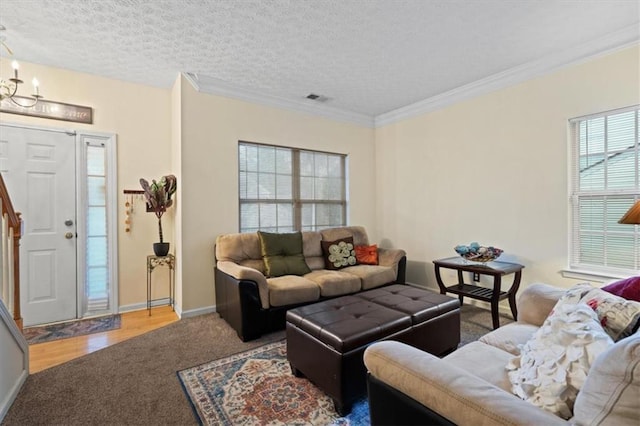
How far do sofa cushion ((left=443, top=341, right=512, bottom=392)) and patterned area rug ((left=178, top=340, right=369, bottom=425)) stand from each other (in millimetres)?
671

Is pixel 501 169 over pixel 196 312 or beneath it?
over

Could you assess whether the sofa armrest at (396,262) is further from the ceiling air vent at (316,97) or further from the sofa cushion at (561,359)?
the sofa cushion at (561,359)

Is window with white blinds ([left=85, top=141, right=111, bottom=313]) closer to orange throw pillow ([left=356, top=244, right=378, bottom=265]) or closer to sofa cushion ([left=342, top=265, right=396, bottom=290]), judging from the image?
sofa cushion ([left=342, top=265, right=396, bottom=290])

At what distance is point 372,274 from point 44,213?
12.1ft

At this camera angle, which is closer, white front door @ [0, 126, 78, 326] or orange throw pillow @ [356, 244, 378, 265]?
white front door @ [0, 126, 78, 326]

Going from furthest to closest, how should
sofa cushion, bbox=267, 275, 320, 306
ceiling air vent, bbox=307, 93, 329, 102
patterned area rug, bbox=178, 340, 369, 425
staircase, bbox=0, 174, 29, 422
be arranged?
1. ceiling air vent, bbox=307, 93, 329, 102
2. sofa cushion, bbox=267, 275, 320, 306
3. staircase, bbox=0, 174, 29, 422
4. patterned area rug, bbox=178, 340, 369, 425

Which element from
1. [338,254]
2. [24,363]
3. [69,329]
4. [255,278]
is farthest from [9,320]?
[338,254]

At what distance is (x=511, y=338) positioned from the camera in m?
1.70

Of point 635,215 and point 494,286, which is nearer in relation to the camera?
point 635,215

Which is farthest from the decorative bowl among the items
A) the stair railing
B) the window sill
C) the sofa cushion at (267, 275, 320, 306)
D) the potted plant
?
the stair railing

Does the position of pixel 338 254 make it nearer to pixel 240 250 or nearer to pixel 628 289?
pixel 240 250

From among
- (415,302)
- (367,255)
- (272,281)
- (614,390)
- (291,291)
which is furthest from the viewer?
(367,255)

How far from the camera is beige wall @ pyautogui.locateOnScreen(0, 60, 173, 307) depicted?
3.46 m

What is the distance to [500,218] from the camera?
3.54 meters
